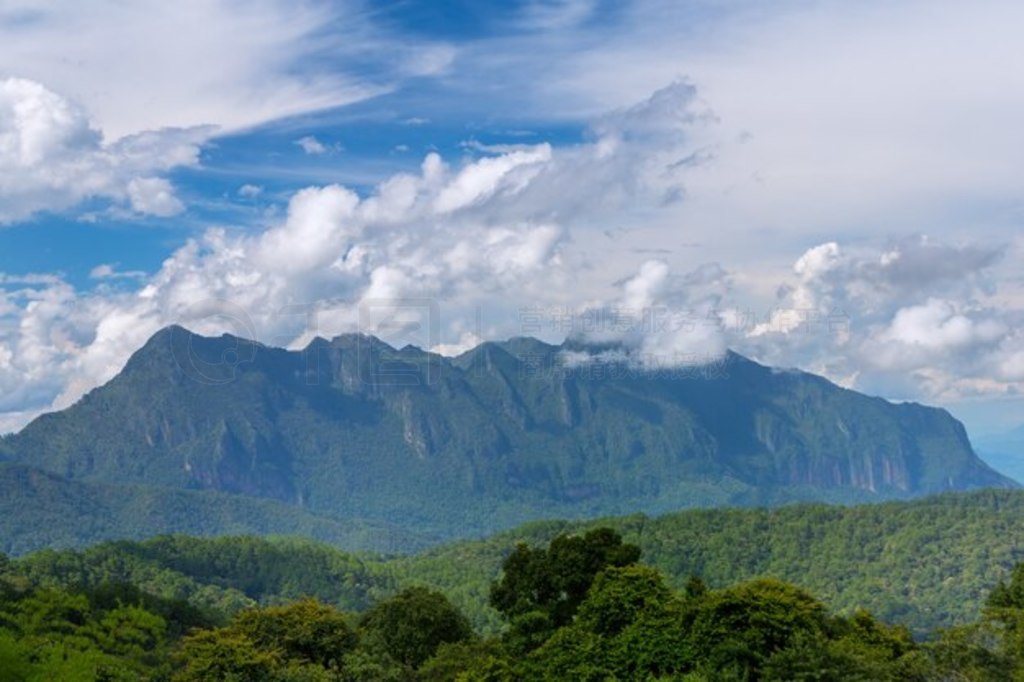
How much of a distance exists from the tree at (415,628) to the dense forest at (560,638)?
0.10 meters

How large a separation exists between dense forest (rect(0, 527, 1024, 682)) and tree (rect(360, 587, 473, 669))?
99mm

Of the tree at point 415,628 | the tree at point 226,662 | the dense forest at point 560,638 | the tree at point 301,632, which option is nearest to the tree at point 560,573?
the dense forest at point 560,638

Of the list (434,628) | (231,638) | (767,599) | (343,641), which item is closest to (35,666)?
(231,638)

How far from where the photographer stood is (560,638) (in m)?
48.0

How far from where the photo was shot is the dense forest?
4559 centimetres

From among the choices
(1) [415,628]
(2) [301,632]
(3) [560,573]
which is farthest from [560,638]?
(1) [415,628]

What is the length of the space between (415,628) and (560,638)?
28.7 metres

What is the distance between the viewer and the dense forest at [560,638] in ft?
150

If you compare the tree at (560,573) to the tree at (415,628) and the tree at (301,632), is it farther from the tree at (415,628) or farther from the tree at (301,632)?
the tree at (415,628)

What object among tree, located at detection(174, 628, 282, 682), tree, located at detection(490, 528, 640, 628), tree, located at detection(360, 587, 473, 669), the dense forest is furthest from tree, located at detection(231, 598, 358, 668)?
tree, located at detection(490, 528, 640, 628)

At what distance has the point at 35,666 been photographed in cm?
5803

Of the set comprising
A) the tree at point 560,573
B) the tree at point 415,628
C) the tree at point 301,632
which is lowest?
the tree at point 415,628

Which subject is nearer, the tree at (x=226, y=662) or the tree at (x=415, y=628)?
the tree at (x=226, y=662)

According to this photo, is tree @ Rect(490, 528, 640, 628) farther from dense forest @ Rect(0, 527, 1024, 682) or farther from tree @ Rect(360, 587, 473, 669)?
tree @ Rect(360, 587, 473, 669)
